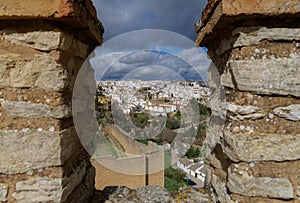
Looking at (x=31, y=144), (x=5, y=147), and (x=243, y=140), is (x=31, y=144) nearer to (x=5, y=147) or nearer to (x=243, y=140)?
(x=5, y=147)

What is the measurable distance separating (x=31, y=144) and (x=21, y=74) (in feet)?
1.29

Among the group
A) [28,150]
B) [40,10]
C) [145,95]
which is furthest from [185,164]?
[40,10]

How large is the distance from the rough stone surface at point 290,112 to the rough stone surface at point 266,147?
0.10m

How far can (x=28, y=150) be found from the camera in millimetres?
1323

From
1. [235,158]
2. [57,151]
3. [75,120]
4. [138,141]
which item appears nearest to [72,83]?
[75,120]

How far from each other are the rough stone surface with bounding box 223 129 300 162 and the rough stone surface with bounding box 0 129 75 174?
3.35 ft

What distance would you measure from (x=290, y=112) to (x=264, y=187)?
43 cm

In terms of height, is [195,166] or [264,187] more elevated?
[264,187]

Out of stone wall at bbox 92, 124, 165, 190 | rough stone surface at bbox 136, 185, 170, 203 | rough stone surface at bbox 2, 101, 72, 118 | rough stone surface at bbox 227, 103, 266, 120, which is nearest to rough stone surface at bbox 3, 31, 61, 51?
rough stone surface at bbox 2, 101, 72, 118

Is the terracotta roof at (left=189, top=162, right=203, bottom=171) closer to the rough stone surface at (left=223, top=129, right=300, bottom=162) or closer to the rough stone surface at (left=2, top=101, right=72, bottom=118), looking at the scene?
the rough stone surface at (left=223, top=129, right=300, bottom=162)

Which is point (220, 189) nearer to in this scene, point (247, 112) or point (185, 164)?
point (247, 112)

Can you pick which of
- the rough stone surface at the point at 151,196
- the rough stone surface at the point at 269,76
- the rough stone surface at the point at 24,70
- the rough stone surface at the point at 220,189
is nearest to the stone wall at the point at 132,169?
the rough stone surface at the point at 151,196

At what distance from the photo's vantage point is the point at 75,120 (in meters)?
1.66

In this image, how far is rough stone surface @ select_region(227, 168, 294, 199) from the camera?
1267 millimetres
